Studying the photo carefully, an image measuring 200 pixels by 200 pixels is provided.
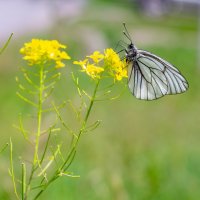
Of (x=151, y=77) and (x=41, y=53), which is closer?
(x=41, y=53)

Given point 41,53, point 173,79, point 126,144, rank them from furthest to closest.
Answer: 1. point 126,144
2. point 173,79
3. point 41,53

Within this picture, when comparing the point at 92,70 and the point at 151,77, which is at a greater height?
the point at 92,70

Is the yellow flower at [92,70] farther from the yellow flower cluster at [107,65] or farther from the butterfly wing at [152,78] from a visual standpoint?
the butterfly wing at [152,78]

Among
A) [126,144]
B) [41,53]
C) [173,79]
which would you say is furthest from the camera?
[126,144]

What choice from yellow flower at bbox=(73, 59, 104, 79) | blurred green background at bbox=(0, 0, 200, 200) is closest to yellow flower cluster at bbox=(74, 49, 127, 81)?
yellow flower at bbox=(73, 59, 104, 79)

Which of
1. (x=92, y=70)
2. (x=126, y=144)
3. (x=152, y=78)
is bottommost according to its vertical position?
(x=126, y=144)

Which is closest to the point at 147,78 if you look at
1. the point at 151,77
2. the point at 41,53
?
the point at 151,77

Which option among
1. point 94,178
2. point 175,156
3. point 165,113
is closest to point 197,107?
point 165,113

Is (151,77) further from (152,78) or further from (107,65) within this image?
(107,65)

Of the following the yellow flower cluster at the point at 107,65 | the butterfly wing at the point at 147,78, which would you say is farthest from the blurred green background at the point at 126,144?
the yellow flower cluster at the point at 107,65
